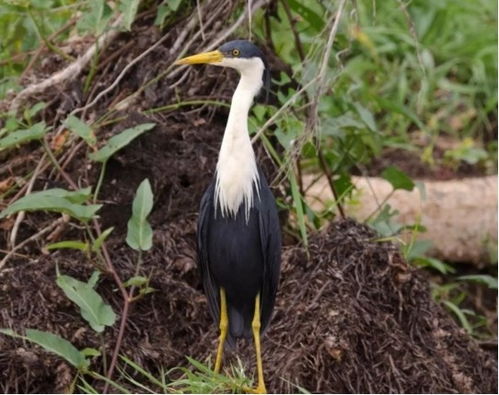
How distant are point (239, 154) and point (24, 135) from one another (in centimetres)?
83

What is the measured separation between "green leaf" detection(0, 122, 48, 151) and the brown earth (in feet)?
1.09

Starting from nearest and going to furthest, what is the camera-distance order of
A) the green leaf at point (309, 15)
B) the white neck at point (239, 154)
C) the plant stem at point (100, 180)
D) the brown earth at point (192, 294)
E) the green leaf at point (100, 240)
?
1. the white neck at point (239, 154)
2. the green leaf at point (100, 240)
3. the brown earth at point (192, 294)
4. the plant stem at point (100, 180)
5. the green leaf at point (309, 15)

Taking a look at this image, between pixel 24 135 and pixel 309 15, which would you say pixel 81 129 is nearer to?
pixel 24 135

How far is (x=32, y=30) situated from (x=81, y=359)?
189cm

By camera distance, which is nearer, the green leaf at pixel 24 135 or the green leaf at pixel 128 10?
the green leaf at pixel 24 135

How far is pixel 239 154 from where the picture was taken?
430 centimetres

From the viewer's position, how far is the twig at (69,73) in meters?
5.26

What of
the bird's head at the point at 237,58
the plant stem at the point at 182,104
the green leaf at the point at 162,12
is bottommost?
the plant stem at the point at 182,104

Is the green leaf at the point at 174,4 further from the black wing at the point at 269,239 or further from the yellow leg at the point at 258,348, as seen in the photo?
the yellow leg at the point at 258,348

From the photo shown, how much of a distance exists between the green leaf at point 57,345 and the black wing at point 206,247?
46 centimetres

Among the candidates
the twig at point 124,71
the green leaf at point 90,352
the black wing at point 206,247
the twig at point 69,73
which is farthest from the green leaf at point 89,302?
the twig at point 69,73

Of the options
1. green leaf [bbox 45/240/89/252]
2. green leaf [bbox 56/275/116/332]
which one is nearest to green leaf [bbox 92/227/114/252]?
green leaf [bbox 45/240/89/252]

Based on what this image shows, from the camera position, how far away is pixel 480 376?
5.05m

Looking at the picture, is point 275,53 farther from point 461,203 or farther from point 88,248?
point 461,203
